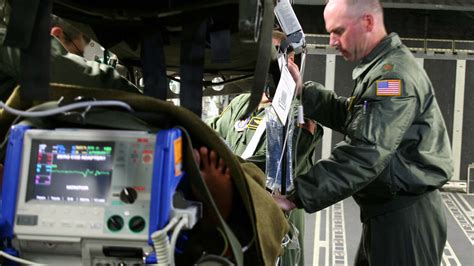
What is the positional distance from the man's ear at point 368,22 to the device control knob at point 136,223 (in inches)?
68.7

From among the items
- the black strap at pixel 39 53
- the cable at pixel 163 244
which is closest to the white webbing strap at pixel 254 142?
the black strap at pixel 39 53

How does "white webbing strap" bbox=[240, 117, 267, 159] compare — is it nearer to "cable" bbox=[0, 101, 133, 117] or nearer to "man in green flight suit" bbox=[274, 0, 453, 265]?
"man in green flight suit" bbox=[274, 0, 453, 265]

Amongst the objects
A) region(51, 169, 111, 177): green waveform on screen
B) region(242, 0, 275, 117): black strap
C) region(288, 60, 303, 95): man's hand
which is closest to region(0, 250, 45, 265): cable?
region(51, 169, 111, 177): green waveform on screen

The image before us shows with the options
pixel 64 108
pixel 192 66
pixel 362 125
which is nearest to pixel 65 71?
pixel 192 66

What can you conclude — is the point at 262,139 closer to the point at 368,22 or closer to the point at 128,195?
the point at 368,22

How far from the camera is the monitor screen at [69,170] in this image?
1030 millimetres

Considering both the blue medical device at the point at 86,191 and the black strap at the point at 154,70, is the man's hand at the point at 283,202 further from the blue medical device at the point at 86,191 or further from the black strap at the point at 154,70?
the blue medical device at the point at 86,191

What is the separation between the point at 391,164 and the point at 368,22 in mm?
654

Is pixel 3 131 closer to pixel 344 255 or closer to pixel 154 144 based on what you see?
pixel 154 144

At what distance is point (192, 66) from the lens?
4.29 ft

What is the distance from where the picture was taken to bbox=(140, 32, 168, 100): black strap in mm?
1388

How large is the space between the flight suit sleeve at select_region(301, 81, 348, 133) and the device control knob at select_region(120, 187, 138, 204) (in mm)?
1652

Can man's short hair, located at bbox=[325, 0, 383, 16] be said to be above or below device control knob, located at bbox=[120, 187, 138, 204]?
above

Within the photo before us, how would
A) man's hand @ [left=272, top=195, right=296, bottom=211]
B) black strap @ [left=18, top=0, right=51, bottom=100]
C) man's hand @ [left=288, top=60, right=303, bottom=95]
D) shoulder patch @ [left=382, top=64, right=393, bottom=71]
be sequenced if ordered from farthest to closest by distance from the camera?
shoulder patch @ [left=382, top=64, right=393, bottom=71]
man's hand @ [left=288, top=60, right=303, bottom=95]
man's hand @ [left=272, top=195, right=296, bottom=211]
black strap @ [left=18, top=0, right=51, bottom=100]
